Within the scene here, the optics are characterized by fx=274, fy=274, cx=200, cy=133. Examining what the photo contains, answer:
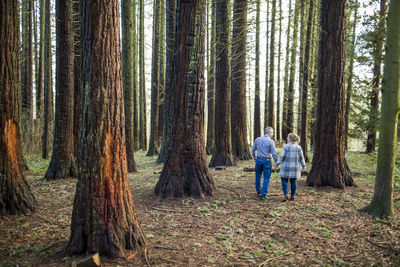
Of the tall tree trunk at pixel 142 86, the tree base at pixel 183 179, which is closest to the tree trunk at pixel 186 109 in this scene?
the tree base at pixel 183 179

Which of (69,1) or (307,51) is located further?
(307,51)

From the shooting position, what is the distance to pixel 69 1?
911cm

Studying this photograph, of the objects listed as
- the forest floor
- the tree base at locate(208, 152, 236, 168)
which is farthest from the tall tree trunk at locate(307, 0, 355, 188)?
the tree base at locate(208, 152, 236, 168)

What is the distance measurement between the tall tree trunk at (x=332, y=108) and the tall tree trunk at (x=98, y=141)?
6.59m

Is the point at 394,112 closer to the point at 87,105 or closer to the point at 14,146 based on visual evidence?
the point at 87,105

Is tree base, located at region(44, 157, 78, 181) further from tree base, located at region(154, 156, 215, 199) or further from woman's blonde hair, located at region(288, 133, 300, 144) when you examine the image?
woman's blonde hair, located at region(288, 133, 300, 144)

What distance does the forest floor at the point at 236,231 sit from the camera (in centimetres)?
405

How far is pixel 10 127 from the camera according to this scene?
18.4 ft

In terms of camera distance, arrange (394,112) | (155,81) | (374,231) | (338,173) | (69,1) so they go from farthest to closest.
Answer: (155,81) → (69,1) → (338,173) → (394,112) → (374,231)

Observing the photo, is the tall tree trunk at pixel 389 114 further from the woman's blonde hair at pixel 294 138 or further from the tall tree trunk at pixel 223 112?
the tall tree trunk at pixel 223 112

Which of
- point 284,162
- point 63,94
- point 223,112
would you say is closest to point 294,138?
point 284,162

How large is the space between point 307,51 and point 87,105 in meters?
11.3

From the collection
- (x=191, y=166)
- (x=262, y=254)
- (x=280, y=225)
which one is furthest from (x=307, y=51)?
(x=262, y=254)

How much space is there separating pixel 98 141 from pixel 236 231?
9.70ft
